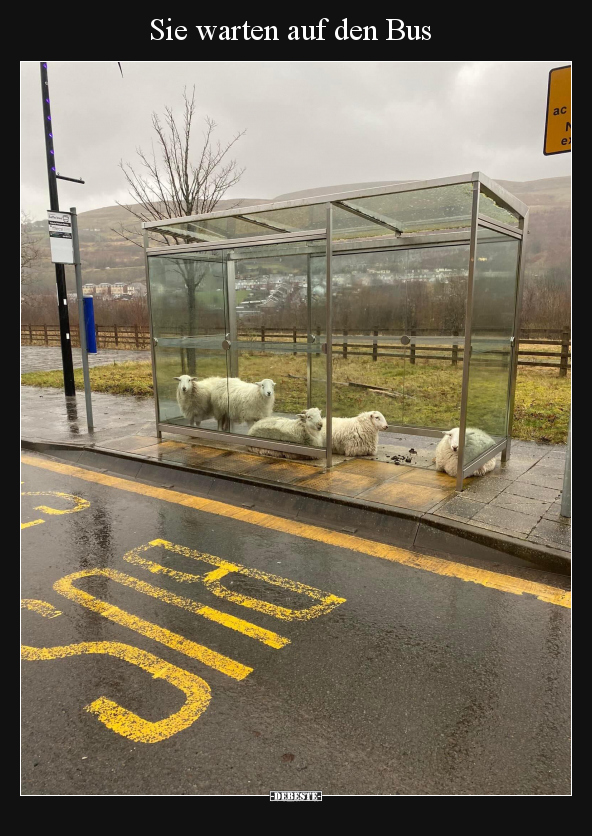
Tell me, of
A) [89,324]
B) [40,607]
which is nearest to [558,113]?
[40,607]

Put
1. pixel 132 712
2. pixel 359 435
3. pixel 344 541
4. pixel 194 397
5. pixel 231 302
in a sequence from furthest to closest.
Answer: pixel 194 397
pixel 231 302
pixel 359 435
pixel 344 541
pixel 132 712

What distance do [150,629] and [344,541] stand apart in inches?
76.2

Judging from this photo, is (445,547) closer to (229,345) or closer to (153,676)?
(153,676)

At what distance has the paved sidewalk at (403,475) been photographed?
470 centimetres

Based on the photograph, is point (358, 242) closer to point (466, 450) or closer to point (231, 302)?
point (231, 302)

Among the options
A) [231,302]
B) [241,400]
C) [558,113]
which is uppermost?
[558,113]

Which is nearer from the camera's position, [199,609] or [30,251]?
[199,609]

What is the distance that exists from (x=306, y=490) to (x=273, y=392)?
2077 mm

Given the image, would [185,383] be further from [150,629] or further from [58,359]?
[58,359]

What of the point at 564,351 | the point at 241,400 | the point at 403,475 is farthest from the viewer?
the point at 564,351

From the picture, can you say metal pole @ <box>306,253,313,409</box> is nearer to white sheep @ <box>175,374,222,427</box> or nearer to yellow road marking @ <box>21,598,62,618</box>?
white sheep @ <box>175,374,222,427</box>

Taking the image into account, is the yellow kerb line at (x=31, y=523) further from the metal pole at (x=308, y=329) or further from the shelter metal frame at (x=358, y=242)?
the metal pole at (x=308, y=329)

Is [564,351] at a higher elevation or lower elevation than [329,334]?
higher

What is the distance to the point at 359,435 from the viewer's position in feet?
22.7
